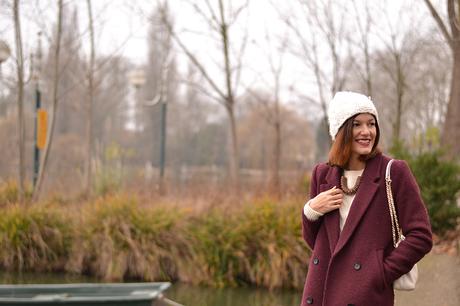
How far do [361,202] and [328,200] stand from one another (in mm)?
143

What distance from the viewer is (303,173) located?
11102mm

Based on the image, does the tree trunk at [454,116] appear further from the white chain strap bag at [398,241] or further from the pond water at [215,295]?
the white chain strap bag at [398,241]

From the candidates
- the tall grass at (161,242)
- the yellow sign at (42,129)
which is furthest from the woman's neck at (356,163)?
the yellow sign at (42,129)

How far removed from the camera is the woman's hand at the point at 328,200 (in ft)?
8.86

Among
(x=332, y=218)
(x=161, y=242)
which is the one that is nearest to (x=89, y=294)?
(x=161, y=242)

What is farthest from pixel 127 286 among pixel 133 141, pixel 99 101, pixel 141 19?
pixel 133 141

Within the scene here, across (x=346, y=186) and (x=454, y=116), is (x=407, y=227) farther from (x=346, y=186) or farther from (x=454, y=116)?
(x=454, y=116)

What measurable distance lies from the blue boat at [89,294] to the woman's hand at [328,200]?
2.73 metres

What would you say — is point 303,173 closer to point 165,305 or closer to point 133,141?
point 165,305

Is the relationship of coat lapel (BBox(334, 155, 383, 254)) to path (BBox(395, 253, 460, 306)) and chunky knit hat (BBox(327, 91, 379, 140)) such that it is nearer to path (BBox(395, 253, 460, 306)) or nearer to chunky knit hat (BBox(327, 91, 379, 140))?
chunky knit hat (BBox(327, 91, 379, 140))

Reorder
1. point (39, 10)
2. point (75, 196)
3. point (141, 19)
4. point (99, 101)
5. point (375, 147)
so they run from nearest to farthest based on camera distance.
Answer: point (375, 147) < point (75, 196) < point (39, 10) < point (141, 19) < point (99, 101)

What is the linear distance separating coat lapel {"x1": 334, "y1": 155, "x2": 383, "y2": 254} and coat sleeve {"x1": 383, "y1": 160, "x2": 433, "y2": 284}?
80 mm

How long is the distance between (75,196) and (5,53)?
119 inches

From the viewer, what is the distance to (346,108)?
2736mm
